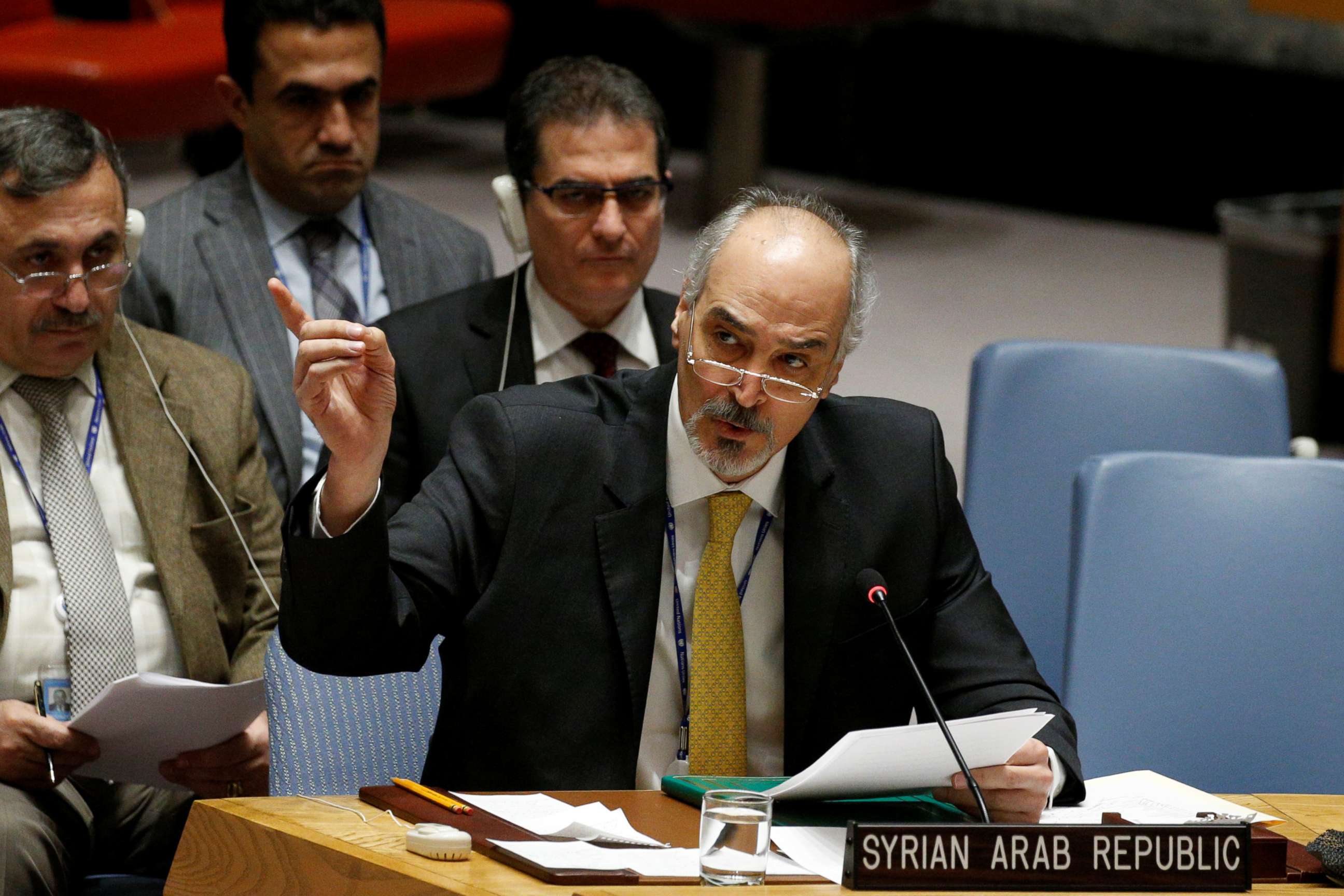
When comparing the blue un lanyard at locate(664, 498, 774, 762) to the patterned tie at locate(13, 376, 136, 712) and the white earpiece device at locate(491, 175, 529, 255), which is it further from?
the white earpiece device at locate(491, 175, 529, 255)

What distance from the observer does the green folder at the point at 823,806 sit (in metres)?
1.83

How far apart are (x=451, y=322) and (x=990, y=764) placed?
55.9 inches

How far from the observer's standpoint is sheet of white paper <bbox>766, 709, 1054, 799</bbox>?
1.70 m

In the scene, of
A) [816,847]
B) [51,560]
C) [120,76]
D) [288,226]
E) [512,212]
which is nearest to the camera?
[816,847]

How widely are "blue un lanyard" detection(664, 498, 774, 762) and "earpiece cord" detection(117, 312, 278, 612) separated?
0.74 m

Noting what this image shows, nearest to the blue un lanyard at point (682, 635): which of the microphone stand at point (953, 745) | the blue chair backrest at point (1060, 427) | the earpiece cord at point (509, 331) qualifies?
the microphone stand at point (953, 745)

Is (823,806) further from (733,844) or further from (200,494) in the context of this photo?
(200,494)

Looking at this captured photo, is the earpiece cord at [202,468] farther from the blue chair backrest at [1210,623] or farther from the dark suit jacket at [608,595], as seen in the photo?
the blue chair backrest at [1210,623]

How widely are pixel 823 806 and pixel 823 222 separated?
70cm

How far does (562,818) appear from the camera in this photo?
1758mm

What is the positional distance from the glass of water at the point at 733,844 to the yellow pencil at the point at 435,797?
0.84ft

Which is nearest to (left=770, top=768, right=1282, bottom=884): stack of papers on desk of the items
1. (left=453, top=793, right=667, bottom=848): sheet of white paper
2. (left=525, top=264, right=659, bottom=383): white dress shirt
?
(left=453, top=793, right=667, bottom=848): sheet of white paper

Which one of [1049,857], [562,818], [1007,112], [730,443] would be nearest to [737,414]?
[730,443]

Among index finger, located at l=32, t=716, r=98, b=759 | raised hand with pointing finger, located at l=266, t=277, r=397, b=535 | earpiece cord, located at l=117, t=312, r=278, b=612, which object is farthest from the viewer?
earpiece cord, located at l=117, t=312, r=278, b=612
